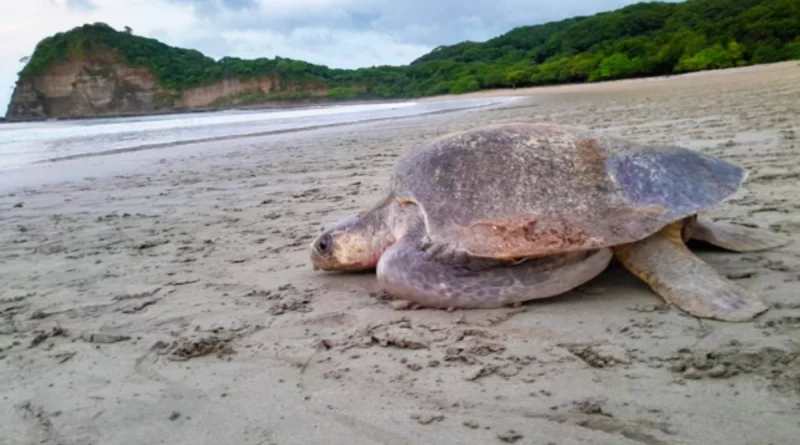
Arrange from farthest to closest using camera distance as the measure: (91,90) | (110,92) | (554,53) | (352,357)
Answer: (110,92)
(91,90)
(554,53)
(352,357)

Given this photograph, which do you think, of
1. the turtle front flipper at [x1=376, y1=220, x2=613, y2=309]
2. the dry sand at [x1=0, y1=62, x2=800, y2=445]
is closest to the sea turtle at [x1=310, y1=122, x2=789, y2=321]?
the turtle front flipper at [x1=376, y1=220, x2=613, y2=309]

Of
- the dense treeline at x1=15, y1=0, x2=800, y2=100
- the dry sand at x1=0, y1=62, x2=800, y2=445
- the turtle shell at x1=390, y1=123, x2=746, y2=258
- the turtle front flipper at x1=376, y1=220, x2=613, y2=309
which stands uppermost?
the dense treeline at x1=15, y1=0, x2=800, y2=100

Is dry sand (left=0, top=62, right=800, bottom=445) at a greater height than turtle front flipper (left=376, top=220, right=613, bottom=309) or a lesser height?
lesser

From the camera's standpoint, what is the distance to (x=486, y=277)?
290 centimetres

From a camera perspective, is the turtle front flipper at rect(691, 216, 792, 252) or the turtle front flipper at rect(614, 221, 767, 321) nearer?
the turtle front flipper at rect(614, 221, 767, 321)

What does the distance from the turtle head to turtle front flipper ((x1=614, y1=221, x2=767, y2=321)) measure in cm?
134

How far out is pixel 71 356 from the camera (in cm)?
268

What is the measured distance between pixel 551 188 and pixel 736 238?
112 centimetres

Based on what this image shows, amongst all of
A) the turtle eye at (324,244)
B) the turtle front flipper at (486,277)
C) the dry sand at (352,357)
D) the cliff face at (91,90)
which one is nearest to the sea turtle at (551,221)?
the turtle front flipper at (486,277)

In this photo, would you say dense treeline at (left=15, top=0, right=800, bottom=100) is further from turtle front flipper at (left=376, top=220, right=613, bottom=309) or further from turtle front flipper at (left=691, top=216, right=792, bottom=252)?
turtle front flipper at (left=376, top=220, right=613, bottom=309)

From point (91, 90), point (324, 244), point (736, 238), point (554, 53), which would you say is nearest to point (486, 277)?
point (324, 244)

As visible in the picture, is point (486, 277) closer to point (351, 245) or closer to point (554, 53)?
point (351, 245)

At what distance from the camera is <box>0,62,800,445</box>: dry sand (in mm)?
1869

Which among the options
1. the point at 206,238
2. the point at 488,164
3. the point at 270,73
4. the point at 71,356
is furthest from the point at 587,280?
the point at 270,73
